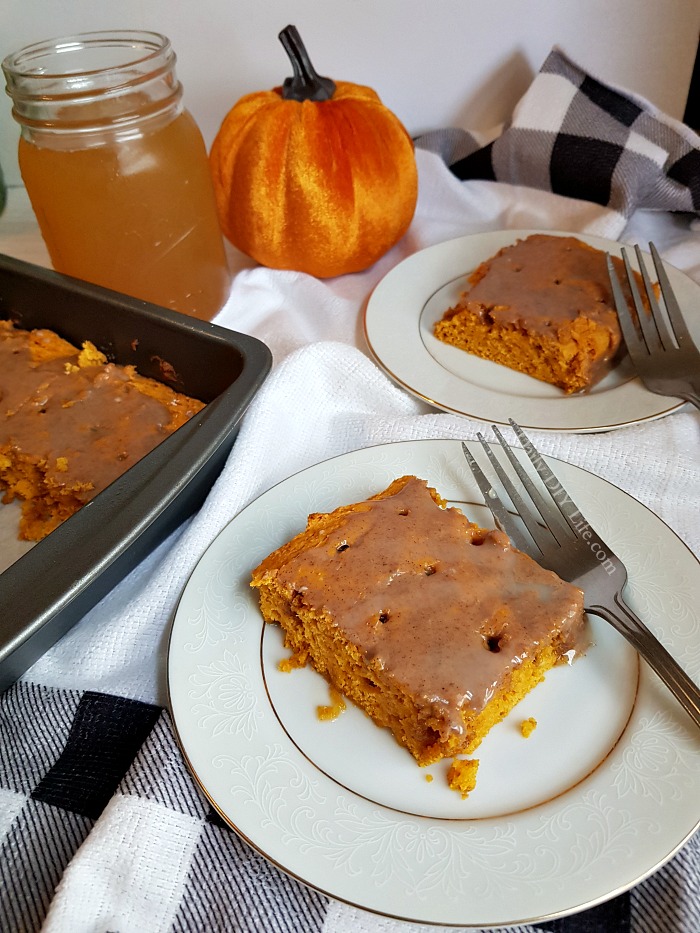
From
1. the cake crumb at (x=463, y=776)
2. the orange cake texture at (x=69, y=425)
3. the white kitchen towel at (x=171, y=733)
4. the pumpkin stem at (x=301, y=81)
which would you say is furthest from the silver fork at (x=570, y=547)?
the pumpkin stem at (x=301, y=81)

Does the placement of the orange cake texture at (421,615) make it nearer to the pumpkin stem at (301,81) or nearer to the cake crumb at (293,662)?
the cake crumb at (293,662)

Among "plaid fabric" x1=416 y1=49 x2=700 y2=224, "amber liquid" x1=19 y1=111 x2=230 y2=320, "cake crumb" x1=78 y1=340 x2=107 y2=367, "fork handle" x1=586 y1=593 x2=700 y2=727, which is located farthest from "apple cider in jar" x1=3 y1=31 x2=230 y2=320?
"fork handle" x1=586 y1=593 x2=700 y2=727

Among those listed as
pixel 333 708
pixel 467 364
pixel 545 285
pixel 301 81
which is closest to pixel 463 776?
pixel 333 708

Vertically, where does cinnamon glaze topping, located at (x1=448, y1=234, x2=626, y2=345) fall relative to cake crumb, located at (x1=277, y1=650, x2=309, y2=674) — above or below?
above

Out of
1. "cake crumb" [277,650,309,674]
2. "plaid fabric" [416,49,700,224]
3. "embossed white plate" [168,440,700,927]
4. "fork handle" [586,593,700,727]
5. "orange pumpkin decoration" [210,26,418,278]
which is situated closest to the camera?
"embossed white plate" [168,440,700,927]

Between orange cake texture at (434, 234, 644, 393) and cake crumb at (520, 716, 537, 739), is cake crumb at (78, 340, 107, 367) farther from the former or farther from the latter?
cake crumb at (520, 716, 537, 739)
